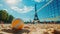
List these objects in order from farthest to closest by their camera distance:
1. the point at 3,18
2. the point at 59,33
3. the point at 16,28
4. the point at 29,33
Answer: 1. the point at 3,18
2. the point at 16,28
3. the point at 29,33
4. the point at 59,33

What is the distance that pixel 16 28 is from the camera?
6.08 meters

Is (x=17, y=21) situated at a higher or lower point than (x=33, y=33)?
higher

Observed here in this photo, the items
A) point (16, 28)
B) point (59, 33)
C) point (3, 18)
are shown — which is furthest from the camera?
point (3, 18)

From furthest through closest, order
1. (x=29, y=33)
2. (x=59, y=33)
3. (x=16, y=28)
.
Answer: (x=16, y=28) → (x=29, y=33) → (x=59, y=33)

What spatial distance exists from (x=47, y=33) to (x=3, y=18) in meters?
19.9

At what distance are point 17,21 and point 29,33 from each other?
40.1 inches

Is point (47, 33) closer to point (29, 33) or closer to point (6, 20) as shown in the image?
point (29, 33)

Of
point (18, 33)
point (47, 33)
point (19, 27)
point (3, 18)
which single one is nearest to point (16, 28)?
point (19, 27)

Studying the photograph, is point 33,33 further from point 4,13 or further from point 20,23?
point 4,13

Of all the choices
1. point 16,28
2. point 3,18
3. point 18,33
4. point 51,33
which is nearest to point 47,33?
point 51,33

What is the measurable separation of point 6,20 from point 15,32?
19690 mm

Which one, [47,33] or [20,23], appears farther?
[20,23]

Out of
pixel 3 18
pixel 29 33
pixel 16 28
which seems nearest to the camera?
pixel 29 33

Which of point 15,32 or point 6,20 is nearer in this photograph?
point 15,32
